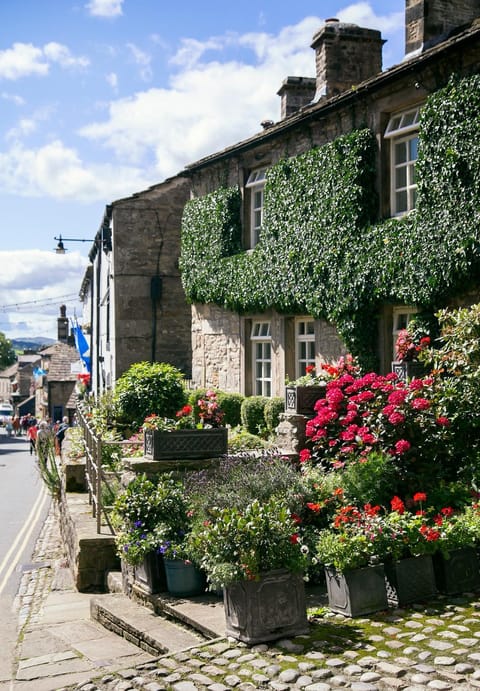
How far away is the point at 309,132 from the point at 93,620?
418 inches

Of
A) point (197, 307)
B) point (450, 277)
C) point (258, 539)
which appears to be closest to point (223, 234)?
point (197, 307)

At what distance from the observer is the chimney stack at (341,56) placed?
1673cm

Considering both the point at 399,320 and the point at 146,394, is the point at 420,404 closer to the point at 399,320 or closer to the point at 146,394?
the point at 399,320

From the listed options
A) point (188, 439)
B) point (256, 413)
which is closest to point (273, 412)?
point (256, 413)

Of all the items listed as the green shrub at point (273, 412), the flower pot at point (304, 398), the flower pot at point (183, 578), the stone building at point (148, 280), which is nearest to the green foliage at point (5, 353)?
the stone building at point (148, 280)

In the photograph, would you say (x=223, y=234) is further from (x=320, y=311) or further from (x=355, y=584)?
(x=355, y=584)

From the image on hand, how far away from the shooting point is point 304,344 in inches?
628

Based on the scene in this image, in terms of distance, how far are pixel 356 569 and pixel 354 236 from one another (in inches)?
324

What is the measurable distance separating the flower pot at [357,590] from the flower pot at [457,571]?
72 centimetres

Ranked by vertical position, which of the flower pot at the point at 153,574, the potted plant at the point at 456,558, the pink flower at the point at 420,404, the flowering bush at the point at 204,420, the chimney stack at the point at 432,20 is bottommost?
the flower pot at the point at 153,574

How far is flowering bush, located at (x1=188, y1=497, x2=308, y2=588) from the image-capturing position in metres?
6.05

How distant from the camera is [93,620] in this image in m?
8.15

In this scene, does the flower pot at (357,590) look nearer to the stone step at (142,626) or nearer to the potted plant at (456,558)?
the potted plant at (456,558)

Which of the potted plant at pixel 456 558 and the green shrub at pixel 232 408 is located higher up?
the green shrub at pixel 232 408
